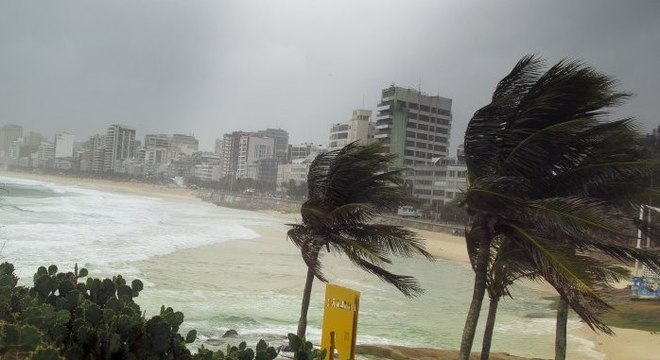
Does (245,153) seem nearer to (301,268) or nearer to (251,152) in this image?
(251,152)

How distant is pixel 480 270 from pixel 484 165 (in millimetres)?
1194

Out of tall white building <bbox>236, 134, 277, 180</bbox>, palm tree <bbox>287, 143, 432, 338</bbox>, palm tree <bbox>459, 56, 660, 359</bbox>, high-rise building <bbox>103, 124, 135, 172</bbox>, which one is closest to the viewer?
palm tree <bbox>459, 56, 660, 359</bbox>

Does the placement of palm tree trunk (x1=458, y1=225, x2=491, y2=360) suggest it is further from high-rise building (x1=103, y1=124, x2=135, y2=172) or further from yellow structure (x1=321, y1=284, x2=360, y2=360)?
high-rise building (x1=103, y1=124, x2=135, y2=172)

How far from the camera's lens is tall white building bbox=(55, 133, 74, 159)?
18438cm

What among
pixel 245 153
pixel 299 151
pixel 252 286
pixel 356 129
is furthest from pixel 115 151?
pixel 252 286

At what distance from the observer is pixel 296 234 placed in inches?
303

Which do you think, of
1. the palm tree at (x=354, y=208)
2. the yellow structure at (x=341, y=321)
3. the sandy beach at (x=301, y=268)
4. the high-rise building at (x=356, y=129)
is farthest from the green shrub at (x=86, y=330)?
the high-rise building at (x=356, y=129)

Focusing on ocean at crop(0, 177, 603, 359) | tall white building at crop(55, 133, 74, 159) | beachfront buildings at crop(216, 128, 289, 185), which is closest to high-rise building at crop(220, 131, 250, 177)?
beachfront buildings at crop(216, 128, 289, 185)

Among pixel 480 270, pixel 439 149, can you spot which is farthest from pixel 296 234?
pixel 439 149

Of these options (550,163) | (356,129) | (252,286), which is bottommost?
(252,286)

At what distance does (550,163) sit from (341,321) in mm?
2632

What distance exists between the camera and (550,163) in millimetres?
5652

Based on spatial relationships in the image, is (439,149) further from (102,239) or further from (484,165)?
(484,165)

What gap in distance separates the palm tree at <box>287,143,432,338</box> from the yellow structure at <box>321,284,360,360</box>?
1481 mm
